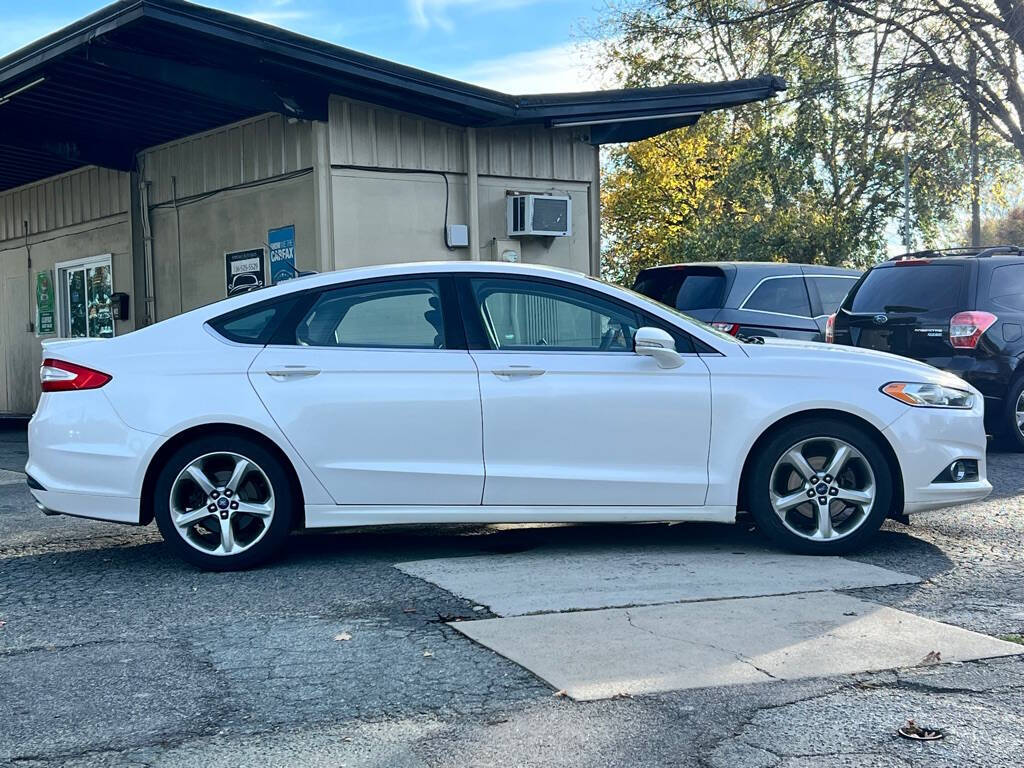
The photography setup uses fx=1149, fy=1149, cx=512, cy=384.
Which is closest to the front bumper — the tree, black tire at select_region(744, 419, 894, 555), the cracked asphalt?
black tire at select_region(744, 419, 894, 555)

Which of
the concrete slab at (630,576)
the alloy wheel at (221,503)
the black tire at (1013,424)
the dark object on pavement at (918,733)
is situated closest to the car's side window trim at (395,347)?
the alloy wheel at (221,503)

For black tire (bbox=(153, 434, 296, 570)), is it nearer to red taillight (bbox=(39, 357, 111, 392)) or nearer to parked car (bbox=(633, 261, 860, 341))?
red taillight (bbox=(39, 357, 111, 392))

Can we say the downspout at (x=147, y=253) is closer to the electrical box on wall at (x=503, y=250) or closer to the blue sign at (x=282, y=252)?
the blue sign at (x=282, y=252)

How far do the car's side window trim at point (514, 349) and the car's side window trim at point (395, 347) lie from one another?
0.04 metres

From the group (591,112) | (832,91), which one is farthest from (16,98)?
(832,91)

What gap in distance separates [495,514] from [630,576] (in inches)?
31.1

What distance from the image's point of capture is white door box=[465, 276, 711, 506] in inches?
225

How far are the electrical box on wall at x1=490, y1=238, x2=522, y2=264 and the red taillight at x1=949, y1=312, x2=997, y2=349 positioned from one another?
4846 millimetres

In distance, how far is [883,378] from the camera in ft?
19.2

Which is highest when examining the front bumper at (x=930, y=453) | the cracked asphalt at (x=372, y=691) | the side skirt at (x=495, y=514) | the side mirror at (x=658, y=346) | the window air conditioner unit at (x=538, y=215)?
the window air conditioner unit at (x=538, y=215)

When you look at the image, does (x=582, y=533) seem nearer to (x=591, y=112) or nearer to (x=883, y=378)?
(x=883, y=378)

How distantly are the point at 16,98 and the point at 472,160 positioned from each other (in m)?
5.09

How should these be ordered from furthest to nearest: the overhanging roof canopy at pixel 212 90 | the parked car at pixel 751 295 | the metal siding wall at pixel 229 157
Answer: the metal siding wall at pixel 229 157 → the parked car at pixel 751 295 → the overhanging roof canopy at pixel 212 90

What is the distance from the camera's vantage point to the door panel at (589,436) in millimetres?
5727
